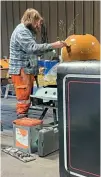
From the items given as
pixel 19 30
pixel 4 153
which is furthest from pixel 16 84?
pixel 4 153

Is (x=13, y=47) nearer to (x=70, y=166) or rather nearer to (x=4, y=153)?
(x=4, y=153)

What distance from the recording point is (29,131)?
2.58m

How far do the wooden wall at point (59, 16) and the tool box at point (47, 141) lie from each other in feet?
14.4

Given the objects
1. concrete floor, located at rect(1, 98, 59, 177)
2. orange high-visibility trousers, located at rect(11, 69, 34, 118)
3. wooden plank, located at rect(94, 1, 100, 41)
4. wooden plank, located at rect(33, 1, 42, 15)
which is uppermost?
wooden plank, located at rect(33, 1, 42, 15)

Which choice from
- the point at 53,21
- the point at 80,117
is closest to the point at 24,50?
the point at 80,117

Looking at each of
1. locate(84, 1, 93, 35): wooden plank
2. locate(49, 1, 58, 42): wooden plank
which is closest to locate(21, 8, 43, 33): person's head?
locate(84, 1, 93, 35): wooden plank

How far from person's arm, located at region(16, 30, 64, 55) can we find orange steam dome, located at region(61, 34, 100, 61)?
1.49 ft

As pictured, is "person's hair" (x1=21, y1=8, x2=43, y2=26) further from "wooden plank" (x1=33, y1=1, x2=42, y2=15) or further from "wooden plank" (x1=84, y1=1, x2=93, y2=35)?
"wooden plank" (x1=33, y1=1, x2=42, y2=15)

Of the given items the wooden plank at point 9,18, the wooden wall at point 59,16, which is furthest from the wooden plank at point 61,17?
the wooden plank at point 9,18

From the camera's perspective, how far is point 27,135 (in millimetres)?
2598

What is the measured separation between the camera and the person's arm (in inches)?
Result: 115

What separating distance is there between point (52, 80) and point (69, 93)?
7.10ft

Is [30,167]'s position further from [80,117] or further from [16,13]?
[16,13]

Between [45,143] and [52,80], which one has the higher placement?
[52,80]
